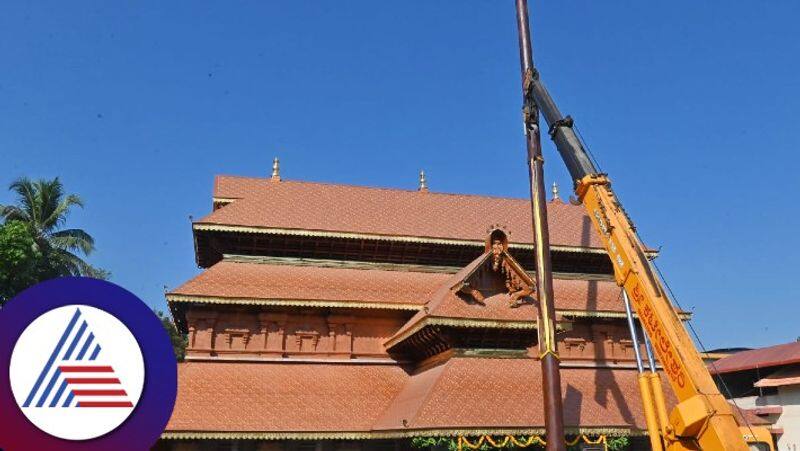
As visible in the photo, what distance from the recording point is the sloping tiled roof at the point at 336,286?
65.0ft

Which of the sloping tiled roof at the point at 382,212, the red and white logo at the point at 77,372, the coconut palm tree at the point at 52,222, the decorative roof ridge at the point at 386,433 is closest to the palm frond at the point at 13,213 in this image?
the coconut palm tree at the point at 52,222

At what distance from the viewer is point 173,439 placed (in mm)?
16000

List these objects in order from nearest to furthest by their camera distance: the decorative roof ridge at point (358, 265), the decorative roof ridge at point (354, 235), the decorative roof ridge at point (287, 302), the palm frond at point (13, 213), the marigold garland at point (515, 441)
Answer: the marigold garland at point (515, 441) → the decorative roof ridge at point (287, 302) → the decorative roof ridge at point (354, 235) → the decorative roof ridge at point (358, 265) → the palm frond at point (13, 213)

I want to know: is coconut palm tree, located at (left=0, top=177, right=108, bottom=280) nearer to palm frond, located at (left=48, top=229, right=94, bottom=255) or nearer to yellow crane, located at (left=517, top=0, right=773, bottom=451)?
palm frond, located at (left=48, top=229, right=94, bottom=255)

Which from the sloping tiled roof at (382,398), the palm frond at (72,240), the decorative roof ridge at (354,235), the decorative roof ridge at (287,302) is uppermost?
the palm frond at (72,240)

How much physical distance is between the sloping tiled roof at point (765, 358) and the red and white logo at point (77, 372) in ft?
85.2

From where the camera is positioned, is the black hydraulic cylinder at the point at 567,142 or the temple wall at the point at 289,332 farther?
the temple wall at the point at 289,332

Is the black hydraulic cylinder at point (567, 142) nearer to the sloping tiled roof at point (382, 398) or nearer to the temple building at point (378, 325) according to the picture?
the temple building at point (378, 325)

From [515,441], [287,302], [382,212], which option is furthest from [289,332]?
[515,441]

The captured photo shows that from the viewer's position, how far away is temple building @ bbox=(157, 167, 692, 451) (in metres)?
16.6

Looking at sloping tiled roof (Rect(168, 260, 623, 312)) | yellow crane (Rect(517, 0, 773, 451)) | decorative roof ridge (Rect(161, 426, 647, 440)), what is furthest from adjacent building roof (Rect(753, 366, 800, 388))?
yellow crane (Rect(517, 0, 773, 451))

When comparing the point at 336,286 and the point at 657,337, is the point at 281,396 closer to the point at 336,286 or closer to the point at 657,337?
the point at 336,286

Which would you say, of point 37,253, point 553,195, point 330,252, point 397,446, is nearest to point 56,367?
point 397,446

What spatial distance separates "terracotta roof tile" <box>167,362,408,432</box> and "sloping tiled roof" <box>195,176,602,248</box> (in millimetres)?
5112
